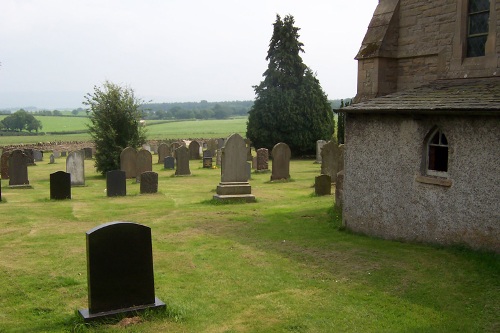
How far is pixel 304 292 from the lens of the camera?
26.1 feet

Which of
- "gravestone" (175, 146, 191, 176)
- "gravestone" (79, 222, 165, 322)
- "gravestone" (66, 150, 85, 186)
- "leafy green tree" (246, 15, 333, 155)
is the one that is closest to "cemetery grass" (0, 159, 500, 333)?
"gravestone" (79, 222, 165, 322)

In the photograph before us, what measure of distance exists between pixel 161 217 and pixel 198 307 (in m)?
7.39

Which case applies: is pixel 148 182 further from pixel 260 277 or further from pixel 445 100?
pixel 445 100

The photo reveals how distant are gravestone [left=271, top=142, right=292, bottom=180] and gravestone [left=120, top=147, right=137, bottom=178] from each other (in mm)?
6624

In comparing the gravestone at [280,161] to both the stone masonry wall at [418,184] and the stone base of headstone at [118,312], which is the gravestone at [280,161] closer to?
the stone masonry wall at [418,184]

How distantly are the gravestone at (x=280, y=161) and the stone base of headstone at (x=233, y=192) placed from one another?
6242 millimetres

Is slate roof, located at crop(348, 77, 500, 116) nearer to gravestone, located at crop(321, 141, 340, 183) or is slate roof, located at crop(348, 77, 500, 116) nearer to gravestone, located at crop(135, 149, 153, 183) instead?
gravestone, located at crop(321, 141, 340, 183)

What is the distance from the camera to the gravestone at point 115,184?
19.2 metres

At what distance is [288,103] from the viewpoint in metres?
38.6

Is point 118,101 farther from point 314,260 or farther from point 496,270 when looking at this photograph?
point 496,270

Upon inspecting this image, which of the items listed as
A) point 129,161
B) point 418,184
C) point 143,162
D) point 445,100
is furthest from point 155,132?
point 445,100

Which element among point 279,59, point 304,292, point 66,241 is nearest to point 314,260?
point 304,292

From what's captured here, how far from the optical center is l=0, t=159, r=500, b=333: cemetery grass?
6.84m

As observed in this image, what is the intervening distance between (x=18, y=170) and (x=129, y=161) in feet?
16.9
